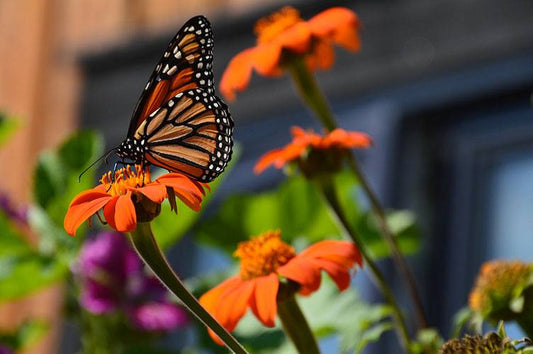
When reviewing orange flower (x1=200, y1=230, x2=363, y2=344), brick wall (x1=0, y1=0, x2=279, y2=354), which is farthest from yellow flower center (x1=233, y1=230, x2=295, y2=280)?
brick wall (x1=0, y1=0, x2=279, y2=354)

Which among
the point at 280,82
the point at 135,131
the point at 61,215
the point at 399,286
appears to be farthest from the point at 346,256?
the point at 280,82

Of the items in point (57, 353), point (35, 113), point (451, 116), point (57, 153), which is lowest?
point (57, 353)

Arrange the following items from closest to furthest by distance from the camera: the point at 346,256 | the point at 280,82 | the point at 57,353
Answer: the point at 346,256
the point at 280,82
the point at 57,353

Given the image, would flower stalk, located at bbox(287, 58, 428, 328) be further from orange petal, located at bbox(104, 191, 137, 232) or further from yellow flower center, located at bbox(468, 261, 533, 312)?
orange petal, located at bbox(104, 191, 137, 232)

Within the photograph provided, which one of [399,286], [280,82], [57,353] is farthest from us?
[57,353]

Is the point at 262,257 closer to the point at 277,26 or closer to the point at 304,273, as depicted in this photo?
the point at 304,273

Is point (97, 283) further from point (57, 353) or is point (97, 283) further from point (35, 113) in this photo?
point (35, 113)
